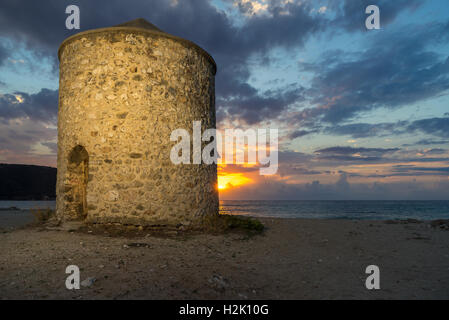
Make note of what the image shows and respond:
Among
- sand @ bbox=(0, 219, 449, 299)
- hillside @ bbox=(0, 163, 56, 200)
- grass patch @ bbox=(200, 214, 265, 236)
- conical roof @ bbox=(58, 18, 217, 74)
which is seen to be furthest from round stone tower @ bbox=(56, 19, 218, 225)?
hillside @ bbox=(0, 163, 56, 200)

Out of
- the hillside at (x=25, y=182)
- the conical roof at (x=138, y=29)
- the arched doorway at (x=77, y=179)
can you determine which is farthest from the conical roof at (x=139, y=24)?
the hillside at (x=25, y=182)

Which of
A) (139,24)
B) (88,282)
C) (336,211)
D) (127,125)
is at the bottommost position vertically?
(336,211)

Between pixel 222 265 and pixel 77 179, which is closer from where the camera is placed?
pixel 222 265

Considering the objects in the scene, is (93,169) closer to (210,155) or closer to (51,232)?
(51,232)

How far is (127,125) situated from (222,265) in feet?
14.4

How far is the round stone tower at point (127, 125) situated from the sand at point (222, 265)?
917 mm

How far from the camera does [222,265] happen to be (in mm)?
4410

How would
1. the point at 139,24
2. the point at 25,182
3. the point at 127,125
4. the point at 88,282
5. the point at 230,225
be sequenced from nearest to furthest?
1. the point at 88,282
2. the point at 127,125
3. the point at 230,225
4. the point at 139,24
5. the point at 25,182

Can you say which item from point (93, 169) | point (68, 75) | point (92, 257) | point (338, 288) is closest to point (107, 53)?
point (68, 75)

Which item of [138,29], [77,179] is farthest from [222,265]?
[138,29]

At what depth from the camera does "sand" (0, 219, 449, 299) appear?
3.29m

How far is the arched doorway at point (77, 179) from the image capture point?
752 cm

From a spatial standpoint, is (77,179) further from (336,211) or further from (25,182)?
(25,182)

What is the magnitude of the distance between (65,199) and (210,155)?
4273mm
